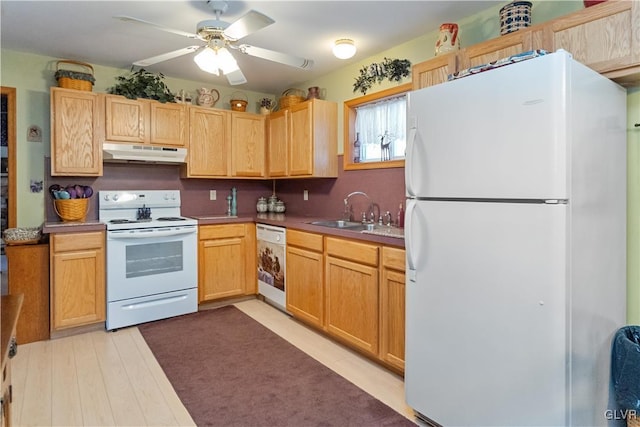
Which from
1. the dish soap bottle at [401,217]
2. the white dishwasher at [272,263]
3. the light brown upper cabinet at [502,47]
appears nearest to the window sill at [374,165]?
the dish soap bottle at [401,217]

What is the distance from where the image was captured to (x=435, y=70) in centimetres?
235

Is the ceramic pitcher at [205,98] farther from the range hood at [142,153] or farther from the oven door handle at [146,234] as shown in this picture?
the oven door handle at [146,234]

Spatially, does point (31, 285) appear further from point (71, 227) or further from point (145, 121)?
point (145, 121)

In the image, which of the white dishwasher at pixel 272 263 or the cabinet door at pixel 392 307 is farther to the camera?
the white dishwasher at pixel 272 263

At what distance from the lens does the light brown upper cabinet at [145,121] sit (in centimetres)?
345

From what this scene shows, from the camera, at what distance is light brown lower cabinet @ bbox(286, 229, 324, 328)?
305 cm

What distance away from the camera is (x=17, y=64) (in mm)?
3352

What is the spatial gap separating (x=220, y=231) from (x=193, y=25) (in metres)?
1.87

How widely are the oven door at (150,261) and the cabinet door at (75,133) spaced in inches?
27.5

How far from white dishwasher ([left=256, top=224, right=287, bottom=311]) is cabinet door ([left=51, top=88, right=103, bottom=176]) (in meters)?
1.61

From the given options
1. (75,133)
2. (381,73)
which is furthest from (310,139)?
(75,133)

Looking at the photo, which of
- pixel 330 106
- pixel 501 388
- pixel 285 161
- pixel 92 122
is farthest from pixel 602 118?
pixel 92 122

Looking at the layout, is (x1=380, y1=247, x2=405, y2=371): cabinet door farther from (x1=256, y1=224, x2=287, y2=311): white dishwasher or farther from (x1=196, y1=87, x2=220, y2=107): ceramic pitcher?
(x1=196, y1=87, x2=220, y2=107): ceramic pitcher

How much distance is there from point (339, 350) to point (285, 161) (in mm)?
2067
